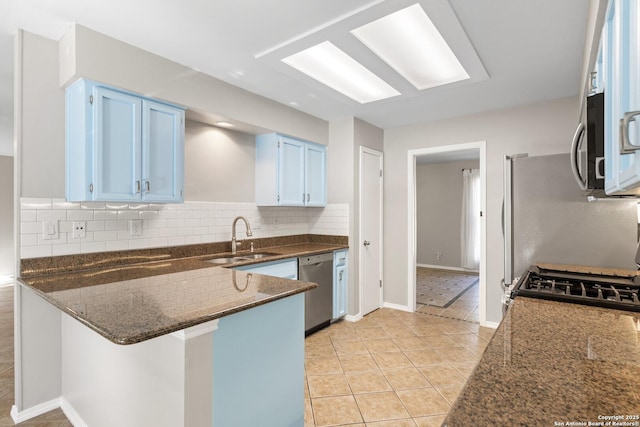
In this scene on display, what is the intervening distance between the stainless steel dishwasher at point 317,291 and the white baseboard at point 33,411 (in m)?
1.97

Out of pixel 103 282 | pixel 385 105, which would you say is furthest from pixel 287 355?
pixel 385 105

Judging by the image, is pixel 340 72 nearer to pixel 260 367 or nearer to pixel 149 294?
pixel 149 294

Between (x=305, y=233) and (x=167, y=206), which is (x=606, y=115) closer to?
(x=167, y=206)

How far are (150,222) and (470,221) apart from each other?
20.3ft

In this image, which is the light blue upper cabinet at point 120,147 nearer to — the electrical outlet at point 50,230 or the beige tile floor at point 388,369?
the electrical outlet at point 50,230

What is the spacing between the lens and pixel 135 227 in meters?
2.55

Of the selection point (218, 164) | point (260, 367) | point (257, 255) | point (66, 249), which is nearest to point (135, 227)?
point (66, 249)

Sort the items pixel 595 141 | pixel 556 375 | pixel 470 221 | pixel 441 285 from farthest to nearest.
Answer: pixel 470 221, pixel 441 285, pixel 595 141, pixel 556 375

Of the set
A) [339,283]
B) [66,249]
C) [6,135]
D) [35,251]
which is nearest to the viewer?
[35,251]

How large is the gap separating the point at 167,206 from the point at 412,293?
307 centimetres

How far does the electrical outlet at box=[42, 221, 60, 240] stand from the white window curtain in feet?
22.2

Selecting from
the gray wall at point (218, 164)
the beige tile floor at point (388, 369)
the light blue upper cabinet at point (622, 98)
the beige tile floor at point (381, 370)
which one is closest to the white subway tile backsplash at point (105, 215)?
the gray wall at point (218, 164)

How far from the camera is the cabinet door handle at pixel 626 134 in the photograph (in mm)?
640

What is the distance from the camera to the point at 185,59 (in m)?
2.46
